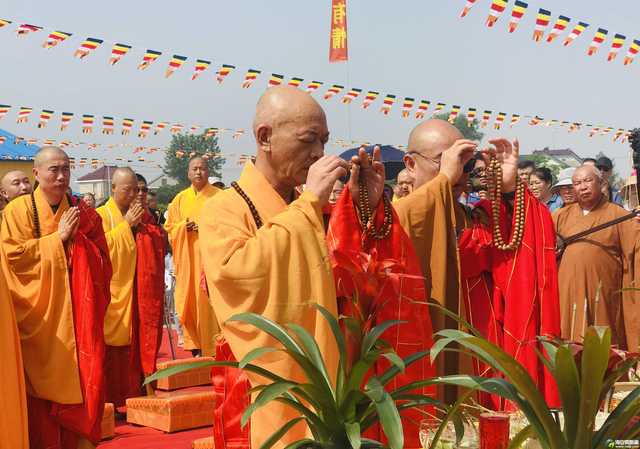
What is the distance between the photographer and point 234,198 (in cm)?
321

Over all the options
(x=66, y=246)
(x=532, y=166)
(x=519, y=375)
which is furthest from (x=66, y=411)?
(x=532, y=166)

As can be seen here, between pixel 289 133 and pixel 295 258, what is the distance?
540 millimetres

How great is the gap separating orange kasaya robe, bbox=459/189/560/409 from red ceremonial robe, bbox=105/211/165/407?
5117 mm

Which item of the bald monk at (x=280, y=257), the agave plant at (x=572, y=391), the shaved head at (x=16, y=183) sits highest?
the shaved head at (x=16, y=183)

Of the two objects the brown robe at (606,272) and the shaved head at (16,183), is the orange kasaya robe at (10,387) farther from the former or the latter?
the brown robe at (606,272)

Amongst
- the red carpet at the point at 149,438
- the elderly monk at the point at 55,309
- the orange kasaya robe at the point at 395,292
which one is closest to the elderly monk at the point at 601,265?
the red carpet at the point at 149,438

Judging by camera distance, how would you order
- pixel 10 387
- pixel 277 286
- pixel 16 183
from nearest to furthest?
pixel 277 286 → pixel 10 387 → pixel 16 183

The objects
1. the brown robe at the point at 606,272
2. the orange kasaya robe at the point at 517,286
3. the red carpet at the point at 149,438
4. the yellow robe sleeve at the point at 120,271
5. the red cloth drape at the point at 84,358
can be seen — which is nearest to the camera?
the orange kasaya robe at the point at 517,286

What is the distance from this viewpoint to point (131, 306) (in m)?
8.71

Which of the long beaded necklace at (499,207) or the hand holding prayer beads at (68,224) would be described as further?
the hand holding prayer beads at (68,224)

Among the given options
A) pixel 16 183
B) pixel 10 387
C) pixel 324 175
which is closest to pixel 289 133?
pixel 324 175

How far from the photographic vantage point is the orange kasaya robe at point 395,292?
315 cm

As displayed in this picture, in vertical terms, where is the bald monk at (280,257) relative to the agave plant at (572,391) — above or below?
above

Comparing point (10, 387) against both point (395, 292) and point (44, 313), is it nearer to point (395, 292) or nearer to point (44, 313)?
point (44, 313)
